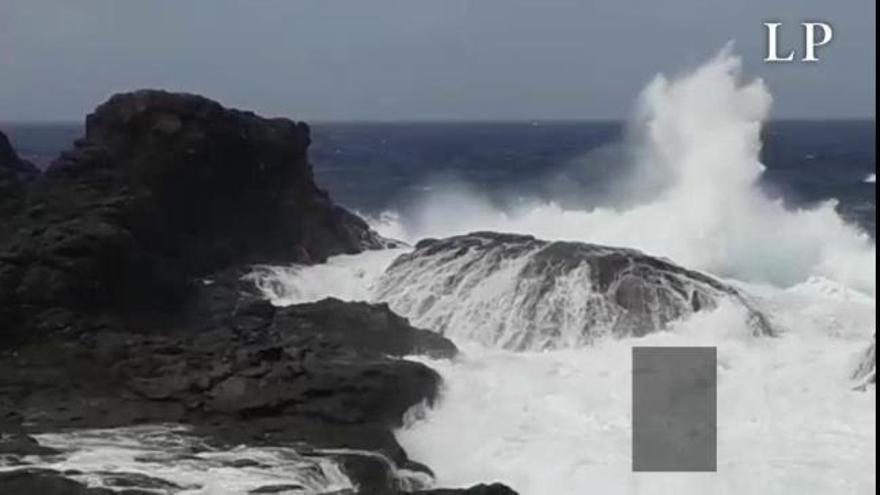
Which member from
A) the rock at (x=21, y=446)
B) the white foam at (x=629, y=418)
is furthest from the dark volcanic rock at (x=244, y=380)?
the white foam at (x=629, y=418)

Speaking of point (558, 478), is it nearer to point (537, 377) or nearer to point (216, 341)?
point (537, 377)

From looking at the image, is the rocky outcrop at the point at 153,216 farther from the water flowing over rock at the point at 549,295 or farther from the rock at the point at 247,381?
the water flowing over rock at the point at 549,295

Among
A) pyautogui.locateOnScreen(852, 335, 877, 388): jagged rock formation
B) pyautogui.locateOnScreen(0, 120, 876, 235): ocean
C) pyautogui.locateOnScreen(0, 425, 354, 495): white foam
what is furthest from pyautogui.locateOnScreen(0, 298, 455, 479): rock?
pyautogui.locateOnScreen(0, 120, 876, 235): ocean

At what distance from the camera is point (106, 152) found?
16.0m

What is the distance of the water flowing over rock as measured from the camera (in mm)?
13773

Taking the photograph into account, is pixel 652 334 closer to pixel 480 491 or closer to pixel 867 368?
pixel 867 368

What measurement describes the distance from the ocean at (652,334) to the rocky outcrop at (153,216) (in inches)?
35.9

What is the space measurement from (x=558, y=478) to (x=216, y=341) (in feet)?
12.9

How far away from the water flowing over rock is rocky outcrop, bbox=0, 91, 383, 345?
2.63 m

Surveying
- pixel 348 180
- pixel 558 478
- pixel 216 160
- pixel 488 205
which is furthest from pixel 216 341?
pixel 348 180

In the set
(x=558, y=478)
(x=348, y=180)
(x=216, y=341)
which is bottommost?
(x=558, y=478)

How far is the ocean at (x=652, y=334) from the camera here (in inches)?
400

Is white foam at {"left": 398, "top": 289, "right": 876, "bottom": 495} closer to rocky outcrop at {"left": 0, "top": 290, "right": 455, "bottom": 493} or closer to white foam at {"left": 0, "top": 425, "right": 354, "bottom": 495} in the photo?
rocky outcrop at {"left": 0, "top": 290, "right": 455, "bottom": 493}

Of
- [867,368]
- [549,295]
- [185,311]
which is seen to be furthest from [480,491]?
[185,311]
